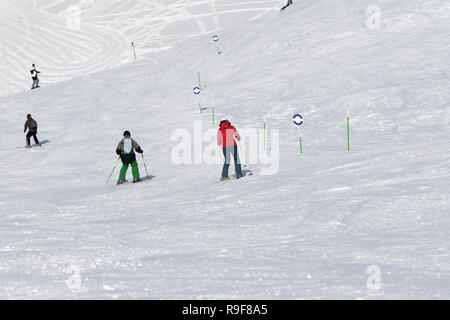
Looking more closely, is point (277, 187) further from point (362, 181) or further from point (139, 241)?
point (139, 241)

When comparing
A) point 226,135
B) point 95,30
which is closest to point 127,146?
point 226,135

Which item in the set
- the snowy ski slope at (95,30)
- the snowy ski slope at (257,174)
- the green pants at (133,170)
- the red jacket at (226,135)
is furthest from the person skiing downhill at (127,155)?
the snowy ski slope at (95,30)

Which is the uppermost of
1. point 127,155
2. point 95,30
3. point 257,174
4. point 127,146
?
point 95,30

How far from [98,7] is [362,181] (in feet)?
112

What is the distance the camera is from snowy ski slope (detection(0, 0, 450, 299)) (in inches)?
243

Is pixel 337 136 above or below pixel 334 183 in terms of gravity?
above

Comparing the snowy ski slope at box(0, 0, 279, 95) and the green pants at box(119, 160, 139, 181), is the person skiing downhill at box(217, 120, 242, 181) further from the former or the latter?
the snowy ski slope at box(0, 0, 279, 95)

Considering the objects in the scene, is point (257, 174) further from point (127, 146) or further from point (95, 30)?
point (95, 30)

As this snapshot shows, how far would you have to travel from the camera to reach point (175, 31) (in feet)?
116

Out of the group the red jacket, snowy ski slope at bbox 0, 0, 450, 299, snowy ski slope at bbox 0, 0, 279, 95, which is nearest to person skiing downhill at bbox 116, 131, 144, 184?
snowy ski slope at bbox 0, 0, 450, 299

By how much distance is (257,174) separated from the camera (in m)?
13.5

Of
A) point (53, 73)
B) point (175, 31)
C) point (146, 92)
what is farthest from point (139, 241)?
point (175, 31)
